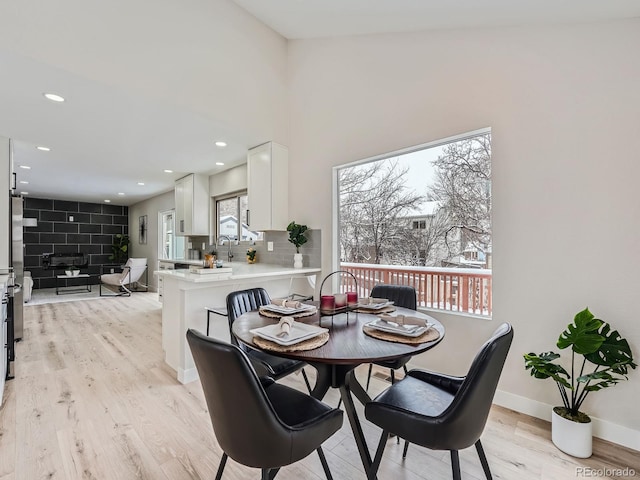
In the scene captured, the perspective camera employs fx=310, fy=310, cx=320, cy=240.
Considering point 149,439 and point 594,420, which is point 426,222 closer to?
point 594,420

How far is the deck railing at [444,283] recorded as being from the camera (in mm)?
2568

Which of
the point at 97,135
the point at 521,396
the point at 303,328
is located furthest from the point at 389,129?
the point at 97,135

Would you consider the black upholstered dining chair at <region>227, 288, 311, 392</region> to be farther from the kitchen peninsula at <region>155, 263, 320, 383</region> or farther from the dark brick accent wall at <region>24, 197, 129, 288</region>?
the dark brick accent wall at <region>24, 197, 129, 288</region>

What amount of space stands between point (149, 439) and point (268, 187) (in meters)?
2.68

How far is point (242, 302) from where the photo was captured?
2209mm

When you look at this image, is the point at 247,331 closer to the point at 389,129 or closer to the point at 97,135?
the point at 389,129

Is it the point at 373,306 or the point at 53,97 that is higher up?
the point at 53,97

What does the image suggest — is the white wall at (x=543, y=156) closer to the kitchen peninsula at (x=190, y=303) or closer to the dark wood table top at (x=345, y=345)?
the dark wood table top at (x=345, y=345)

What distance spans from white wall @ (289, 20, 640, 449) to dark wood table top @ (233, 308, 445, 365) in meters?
1.00

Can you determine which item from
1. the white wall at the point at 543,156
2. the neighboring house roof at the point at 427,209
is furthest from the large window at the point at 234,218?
the white wall at the point at 543,156

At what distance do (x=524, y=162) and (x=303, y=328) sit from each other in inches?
75.2

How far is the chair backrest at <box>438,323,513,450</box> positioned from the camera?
1.13 metres

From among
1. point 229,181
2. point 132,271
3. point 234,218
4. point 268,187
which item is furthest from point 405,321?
point 132,271

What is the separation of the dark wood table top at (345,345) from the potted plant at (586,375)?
802 mm
